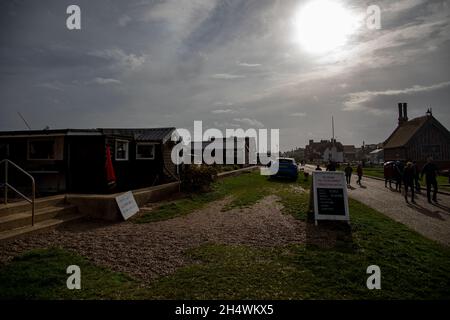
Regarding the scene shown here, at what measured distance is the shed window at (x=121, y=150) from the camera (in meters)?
13.5

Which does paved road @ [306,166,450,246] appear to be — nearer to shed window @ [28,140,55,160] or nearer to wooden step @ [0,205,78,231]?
wooden step @ [0,205,78,231]

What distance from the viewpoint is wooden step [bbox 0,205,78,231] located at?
6242 mm

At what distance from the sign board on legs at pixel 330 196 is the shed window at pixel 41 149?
1160 centimetres

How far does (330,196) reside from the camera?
7848mm

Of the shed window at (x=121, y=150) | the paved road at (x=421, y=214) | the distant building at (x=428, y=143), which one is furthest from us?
the distant building at (x=428, y=143)

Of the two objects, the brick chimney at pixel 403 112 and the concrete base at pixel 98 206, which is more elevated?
the brick chimney at pixel 403 112

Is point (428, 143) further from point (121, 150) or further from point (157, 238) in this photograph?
point (157, 238)

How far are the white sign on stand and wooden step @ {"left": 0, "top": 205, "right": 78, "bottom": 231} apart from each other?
5.30ft

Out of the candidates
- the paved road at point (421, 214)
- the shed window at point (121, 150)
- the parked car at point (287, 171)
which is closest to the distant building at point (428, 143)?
the parked car at point (287, 171)

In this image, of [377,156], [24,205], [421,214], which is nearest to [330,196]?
[421,214]

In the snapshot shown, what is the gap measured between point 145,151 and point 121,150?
8.87 ft

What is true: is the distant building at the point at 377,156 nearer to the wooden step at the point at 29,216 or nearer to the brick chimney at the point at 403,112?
Answer: the brick chimney at the point at 403,112

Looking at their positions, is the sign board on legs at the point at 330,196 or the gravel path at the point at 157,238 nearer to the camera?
the gravel path at the point at 157,238
